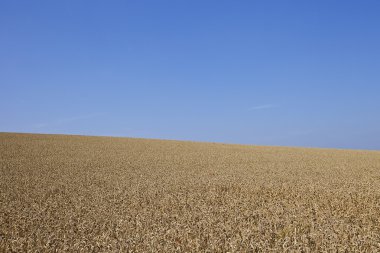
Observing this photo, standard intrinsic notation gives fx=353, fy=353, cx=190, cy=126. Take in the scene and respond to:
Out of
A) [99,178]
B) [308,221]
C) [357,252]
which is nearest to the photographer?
[357,252]

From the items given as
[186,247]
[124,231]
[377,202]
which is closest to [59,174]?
[124,231]

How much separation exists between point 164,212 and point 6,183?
7.61m

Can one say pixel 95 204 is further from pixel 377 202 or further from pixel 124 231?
pixel 377 202

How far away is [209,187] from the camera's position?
40.1ft

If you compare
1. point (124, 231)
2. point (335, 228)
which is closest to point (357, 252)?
point (335, 228)

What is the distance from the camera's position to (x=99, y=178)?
48.0ft

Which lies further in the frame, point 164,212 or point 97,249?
point 164,212

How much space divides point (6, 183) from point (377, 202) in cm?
1240

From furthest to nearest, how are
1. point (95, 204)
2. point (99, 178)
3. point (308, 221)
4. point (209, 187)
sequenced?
point (99, 178)
point (209, 187)
point (95, 204)
point (308, 221)

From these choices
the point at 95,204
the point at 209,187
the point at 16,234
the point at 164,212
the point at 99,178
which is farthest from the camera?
the point at 99,178

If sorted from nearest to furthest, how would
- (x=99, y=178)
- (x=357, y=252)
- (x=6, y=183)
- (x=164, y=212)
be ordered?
(x=357, y=252) → (x=164, y=212) → (x=6, y=183) → (x=99, y=178)

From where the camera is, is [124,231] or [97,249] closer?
[97,249]

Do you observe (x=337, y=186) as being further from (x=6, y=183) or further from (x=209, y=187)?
(x=6, y=183)

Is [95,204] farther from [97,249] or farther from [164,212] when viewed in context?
[97,249]
